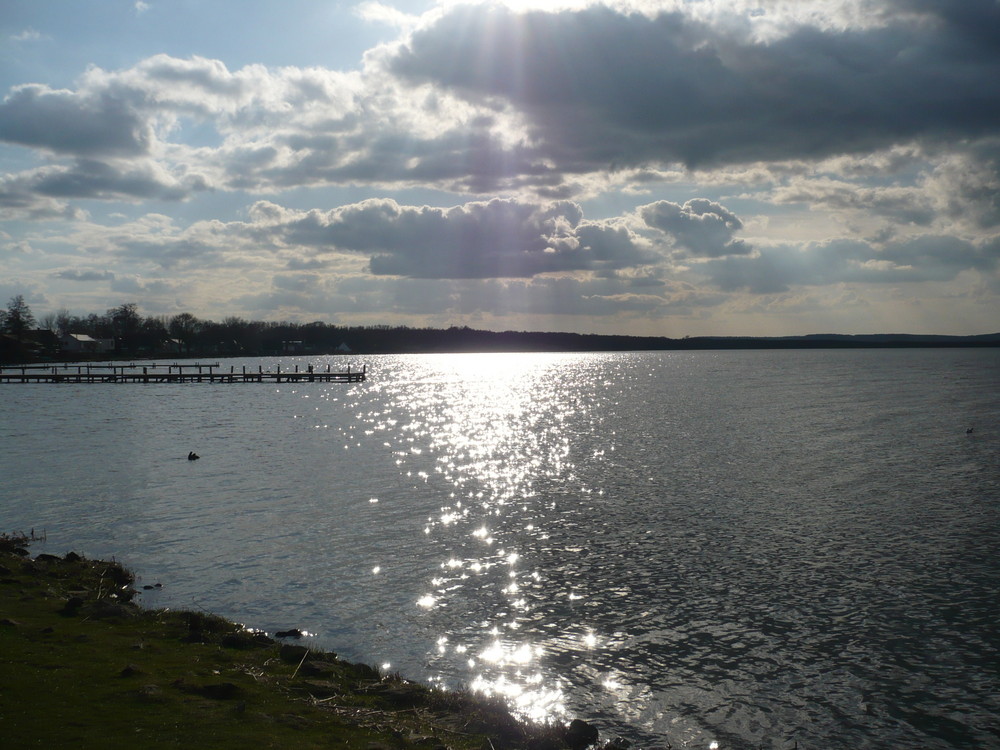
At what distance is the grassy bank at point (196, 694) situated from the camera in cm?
1011

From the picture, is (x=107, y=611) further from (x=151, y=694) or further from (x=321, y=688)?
(x=321, y=688)

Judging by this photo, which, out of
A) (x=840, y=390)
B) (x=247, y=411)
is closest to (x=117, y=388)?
(x=247, y=411)

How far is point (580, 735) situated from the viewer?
1177 centimetres

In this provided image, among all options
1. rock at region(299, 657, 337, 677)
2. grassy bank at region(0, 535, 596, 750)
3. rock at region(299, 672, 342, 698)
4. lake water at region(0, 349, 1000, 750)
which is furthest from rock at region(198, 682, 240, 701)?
lake water at region(0, 349, 1000, 750)

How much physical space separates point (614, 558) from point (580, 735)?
36.6 feet

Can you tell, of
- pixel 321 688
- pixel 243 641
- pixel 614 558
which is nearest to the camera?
pixel 321 688

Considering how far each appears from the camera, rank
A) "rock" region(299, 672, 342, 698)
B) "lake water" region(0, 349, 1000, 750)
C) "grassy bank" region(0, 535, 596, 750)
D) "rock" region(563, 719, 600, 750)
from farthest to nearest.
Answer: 1. "lake water" region(0, 349, 1000, 750)
2. "rock" region(299, 672, 342, 698)
3. "rock" region(563, 719, 600, 750)
4. "grassy bank" region(0, 535, 596, 750)

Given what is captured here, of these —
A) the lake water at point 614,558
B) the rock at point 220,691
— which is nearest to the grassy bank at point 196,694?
the rock at point 220,691

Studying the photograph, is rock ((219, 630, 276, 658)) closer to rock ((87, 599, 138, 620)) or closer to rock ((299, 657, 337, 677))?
rock ((299, 657, 337, 677))

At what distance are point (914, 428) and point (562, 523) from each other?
4035 centimetres

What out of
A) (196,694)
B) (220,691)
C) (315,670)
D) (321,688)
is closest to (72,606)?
(315,670)

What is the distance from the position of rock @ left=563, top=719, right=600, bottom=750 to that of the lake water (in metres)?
0.84

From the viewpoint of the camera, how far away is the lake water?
46.4ft

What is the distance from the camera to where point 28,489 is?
3466 cm
